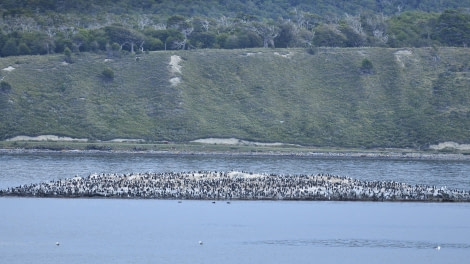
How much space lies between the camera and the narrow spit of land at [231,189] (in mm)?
93312

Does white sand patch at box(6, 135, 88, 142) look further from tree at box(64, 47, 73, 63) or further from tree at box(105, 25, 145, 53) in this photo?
tree at box(105, 25, 145, 53)

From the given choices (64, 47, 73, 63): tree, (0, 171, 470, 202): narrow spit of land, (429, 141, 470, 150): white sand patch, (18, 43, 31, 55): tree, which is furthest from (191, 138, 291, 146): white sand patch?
(18, 43, 31, 55): tree

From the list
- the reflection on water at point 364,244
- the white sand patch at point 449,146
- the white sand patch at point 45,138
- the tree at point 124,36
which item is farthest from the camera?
the tree at point 124,36

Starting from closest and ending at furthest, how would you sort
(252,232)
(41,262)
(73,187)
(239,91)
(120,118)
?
(41,262), (252,232), (73,187), (120,118), (239,91)

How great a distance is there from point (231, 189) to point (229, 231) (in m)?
14.9

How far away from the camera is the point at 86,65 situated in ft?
573

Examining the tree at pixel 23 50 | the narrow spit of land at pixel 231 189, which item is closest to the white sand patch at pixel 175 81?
the tree at pixel 23 50

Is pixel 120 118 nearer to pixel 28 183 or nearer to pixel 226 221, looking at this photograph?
pixel 28 183

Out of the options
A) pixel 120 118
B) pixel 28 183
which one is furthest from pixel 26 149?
pixel 28 183

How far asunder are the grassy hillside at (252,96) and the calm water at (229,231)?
51.2 meters

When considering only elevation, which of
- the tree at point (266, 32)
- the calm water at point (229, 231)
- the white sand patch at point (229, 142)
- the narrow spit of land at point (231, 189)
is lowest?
the white sand patch at point (229, 142)

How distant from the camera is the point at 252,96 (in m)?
167

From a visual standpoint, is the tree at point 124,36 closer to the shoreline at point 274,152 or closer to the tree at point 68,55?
the tree at point 68,55

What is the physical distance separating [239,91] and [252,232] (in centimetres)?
8904
